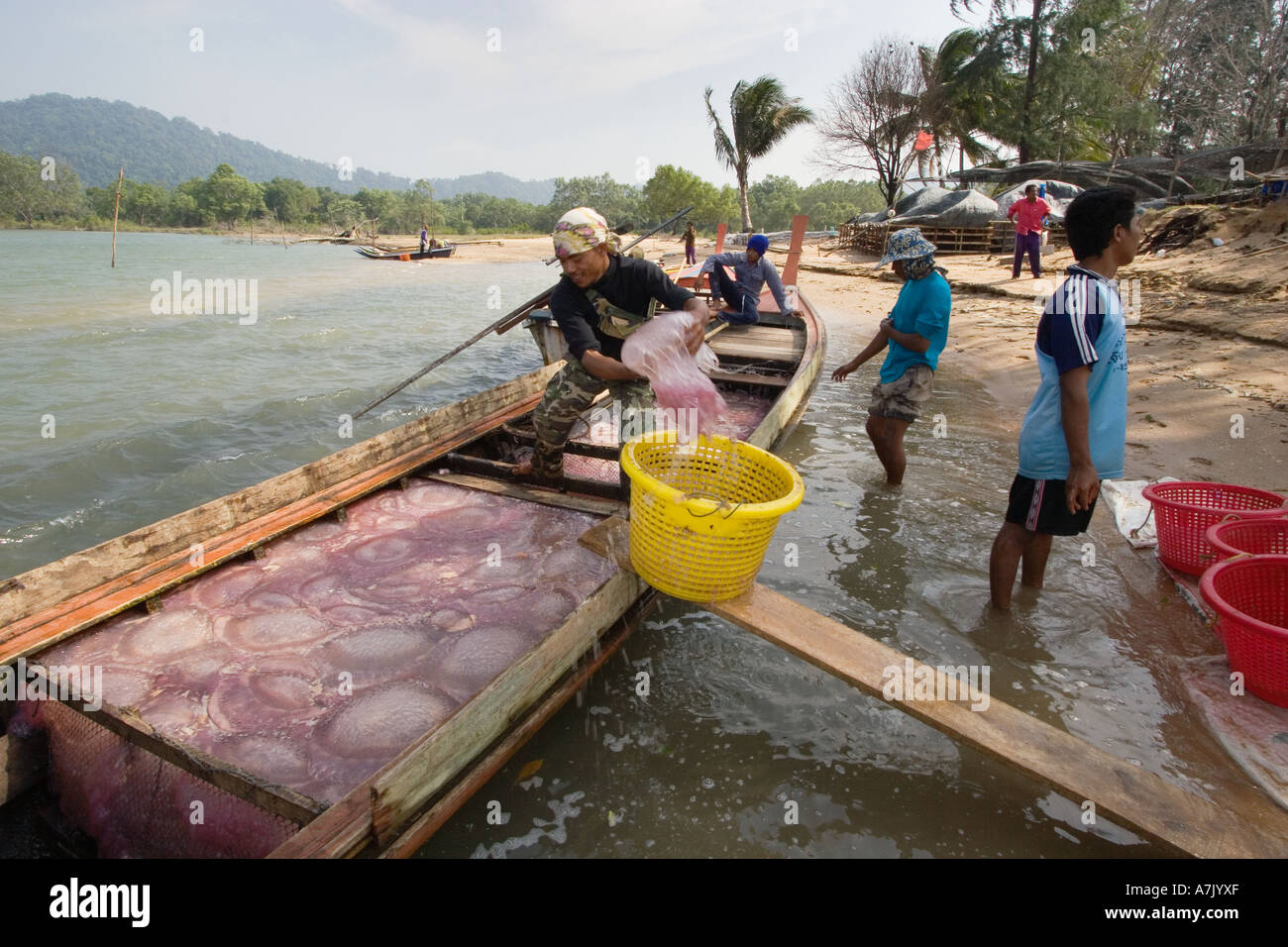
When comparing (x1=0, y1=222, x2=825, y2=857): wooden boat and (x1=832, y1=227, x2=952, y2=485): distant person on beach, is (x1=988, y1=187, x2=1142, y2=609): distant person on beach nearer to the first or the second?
(x1=832, y1=227, x2=952, y2=485): distant person on beach

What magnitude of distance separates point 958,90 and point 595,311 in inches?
1253

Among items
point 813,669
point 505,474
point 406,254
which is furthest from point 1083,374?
point 406,254

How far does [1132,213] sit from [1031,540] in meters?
1.86

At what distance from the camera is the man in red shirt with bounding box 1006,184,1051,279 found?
48.9 ft

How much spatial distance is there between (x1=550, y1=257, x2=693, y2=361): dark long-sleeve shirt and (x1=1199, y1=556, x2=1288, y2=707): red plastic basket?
313 cm

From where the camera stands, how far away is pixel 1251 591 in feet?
10.6

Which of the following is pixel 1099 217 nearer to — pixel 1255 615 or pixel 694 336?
pixel 694 336

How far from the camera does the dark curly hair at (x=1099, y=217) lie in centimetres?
300

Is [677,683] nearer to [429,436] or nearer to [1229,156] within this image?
[429,436]

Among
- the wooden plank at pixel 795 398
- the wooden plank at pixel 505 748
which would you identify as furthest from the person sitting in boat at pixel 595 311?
the wooden plank at pixel 505 748

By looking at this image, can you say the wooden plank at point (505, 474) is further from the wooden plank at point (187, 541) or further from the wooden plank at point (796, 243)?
the wooden plank at point (796, 243)

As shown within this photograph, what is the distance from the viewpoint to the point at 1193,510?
4074 millimetres

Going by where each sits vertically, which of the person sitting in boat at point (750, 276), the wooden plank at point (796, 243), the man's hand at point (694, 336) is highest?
the wooden plank at point (796, 243)
